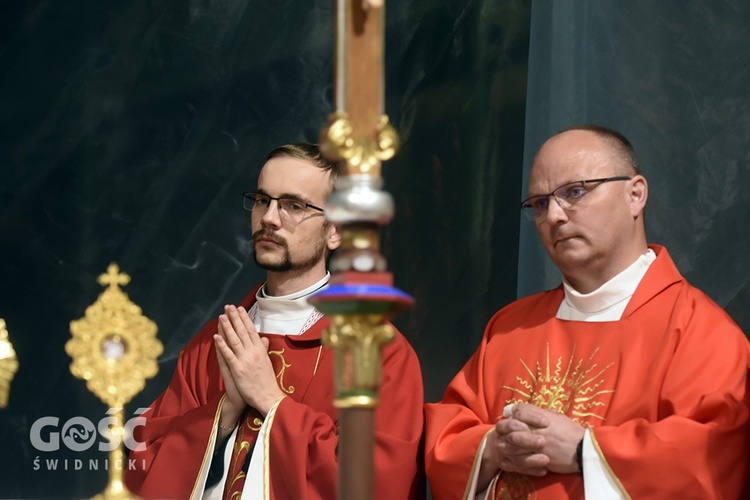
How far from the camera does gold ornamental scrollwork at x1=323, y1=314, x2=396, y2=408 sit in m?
3.24

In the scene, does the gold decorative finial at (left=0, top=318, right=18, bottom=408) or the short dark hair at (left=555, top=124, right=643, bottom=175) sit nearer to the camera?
the short dark hair at (left=555, top=124, right=643, bottom=175)

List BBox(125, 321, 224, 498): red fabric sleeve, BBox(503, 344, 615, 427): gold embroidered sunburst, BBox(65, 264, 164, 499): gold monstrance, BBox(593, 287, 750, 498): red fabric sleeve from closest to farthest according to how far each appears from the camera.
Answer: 1. BBox(65, 264, 164, 499): gold monstrance
2. BBox(593, 287, 750, 498): red fabric sleeve
3. BBox(503, 344, 615, 427): gold embroidered sunburst
4. BBox(125, 321, 224, 498): red fabric sleeve

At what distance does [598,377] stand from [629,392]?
0.15 m

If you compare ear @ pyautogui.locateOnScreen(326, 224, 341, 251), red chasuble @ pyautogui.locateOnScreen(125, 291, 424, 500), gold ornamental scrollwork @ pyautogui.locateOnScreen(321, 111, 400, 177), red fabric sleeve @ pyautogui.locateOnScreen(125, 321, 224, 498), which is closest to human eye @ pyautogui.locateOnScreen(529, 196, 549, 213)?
red chasuble @ pyautogui.locateOnScreen(125, 291, 424, 500)

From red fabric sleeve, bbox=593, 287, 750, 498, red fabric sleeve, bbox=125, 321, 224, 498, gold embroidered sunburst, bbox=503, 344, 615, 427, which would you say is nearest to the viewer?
red fabric sleeve, bbox=593, 287, 750, 498

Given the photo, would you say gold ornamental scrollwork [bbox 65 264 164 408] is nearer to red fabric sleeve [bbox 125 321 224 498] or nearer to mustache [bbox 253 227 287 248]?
red fabric sleeve [bbox 125 321 224 498]

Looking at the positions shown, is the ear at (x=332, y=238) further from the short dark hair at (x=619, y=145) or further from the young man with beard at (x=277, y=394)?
the short dark hair at (x=619, y=145)

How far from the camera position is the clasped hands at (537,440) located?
468 cm

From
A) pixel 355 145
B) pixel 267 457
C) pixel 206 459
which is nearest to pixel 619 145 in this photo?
pixel 267 457

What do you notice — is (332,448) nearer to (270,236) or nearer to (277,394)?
(277,394)

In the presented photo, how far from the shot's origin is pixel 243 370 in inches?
206

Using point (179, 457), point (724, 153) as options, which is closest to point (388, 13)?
point (724, 153)

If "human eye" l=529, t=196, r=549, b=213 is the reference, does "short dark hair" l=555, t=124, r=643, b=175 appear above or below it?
above

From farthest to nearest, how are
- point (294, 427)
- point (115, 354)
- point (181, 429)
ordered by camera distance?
point (181, 429) < point (294, 427) < point (115, 354)
